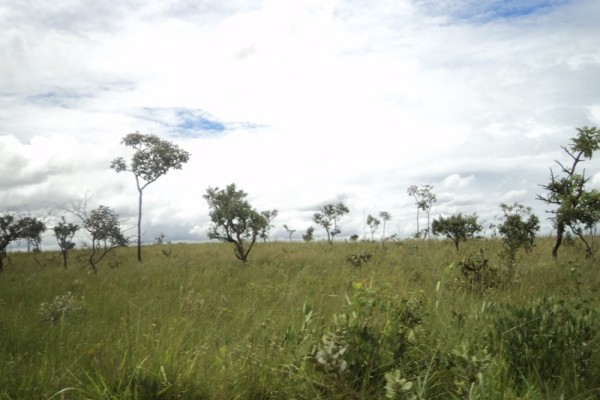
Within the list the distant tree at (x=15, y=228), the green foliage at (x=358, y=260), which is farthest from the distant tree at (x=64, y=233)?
the green foliage at (x=358, y=260)

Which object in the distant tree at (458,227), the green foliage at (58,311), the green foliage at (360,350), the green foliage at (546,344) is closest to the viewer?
the green foliage at (360,350)

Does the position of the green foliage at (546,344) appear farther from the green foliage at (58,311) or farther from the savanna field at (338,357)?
the green foliage at (58,311)

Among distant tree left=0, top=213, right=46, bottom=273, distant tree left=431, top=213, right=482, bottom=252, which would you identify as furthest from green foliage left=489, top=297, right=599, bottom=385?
distant tree left=0, top=213, right=46, bottom=273

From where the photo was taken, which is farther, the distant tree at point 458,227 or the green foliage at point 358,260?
the distant tree at point 458,227

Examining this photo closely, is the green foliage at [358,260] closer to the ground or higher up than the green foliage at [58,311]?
higher up

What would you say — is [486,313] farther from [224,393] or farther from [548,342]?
[224,393]

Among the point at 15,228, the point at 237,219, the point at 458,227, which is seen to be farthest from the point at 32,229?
the point at 458,227

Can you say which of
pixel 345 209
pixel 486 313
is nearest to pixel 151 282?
pixel 486 313

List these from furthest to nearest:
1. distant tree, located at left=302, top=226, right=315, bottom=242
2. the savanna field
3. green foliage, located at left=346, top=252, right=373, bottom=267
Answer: distant tree, located at left=302, top=226, right=315, bottom=242
green foliage, located at left=346, top=252, right=373, bottom=267
the savanna field

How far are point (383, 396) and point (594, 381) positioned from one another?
195 centimetres

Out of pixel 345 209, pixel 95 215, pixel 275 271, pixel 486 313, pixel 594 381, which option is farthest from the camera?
pixel 345 209

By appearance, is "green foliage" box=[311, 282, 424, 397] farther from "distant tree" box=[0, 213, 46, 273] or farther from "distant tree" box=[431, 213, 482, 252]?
"distant tree" box=[0, 213, 46, 273]

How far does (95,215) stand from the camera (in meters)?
18.3

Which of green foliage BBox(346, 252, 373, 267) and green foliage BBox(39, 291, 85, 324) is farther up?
green foliage BBox(346, 252, 373, 267)
